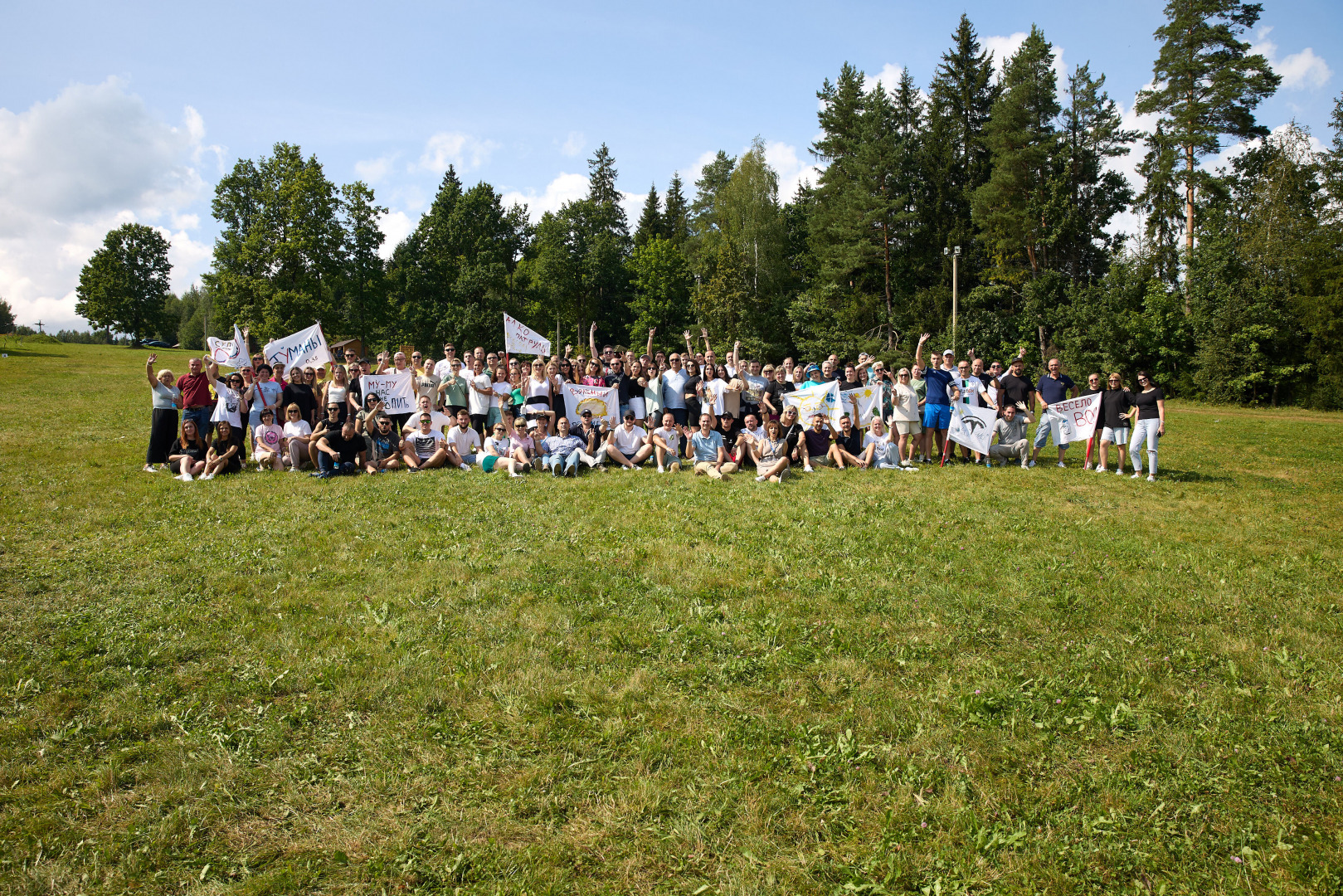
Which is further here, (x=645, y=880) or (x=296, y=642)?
(x=296, y=642)

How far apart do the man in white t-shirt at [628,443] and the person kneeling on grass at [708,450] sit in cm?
94

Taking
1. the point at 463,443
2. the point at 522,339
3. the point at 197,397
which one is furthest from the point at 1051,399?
the point at 197,397

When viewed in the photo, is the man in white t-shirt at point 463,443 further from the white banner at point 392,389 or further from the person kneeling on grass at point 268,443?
the person kneeling on grass at point 268,443

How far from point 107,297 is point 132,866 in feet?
271

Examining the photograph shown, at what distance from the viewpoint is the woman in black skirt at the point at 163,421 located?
39.9 ft

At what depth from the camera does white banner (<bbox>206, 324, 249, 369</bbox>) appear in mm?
13672

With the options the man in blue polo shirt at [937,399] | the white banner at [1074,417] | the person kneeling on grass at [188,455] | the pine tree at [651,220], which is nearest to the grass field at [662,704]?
the person kneeling on grass at [188,455]

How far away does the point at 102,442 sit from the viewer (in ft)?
48.3

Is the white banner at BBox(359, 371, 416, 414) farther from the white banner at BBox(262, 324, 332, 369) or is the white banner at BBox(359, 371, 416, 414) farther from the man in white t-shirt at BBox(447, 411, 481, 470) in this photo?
the white banner at BBox(262, 324, 332, 369)

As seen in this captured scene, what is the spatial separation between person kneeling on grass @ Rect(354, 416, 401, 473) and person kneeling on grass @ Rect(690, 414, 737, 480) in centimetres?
542

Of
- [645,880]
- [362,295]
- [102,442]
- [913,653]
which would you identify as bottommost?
[645,880]

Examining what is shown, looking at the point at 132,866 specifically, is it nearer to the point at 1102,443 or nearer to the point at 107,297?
the point at 1102,443

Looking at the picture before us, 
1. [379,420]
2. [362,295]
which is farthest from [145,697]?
[362,295]

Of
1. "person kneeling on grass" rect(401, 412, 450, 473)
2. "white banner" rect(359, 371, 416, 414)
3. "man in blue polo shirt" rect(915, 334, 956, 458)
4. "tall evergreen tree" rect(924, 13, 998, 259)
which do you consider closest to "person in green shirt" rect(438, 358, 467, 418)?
"white banner" rect(359, 371, 416, 414)
